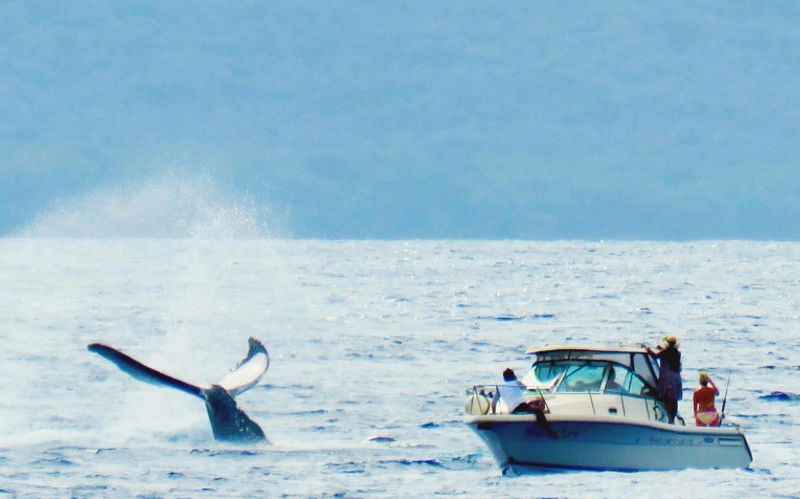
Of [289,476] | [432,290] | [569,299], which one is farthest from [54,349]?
[432,290]

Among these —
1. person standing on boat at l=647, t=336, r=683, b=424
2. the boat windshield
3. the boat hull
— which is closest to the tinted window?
the boat windshield

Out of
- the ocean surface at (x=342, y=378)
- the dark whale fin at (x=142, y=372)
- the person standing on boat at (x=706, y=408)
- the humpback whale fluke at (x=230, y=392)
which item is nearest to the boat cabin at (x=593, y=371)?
the person standing on boat at (x=706, y=408)

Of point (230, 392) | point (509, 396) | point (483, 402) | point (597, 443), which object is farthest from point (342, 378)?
point (597, 443)

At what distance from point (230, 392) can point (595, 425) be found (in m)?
7.00

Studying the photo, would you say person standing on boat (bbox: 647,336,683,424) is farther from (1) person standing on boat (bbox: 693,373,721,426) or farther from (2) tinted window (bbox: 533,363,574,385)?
(2) tinted window (bbox: 533,363,574,385)

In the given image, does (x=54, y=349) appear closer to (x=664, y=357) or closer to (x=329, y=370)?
(x=329, y=370)

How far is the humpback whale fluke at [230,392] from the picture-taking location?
108 feet

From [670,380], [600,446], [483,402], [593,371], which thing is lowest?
[600,446]

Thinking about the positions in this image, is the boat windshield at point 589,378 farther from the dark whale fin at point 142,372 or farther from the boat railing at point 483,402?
the dark whale fin at point 142,372

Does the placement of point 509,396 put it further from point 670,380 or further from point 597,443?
point 670,380

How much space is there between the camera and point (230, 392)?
34.6 m

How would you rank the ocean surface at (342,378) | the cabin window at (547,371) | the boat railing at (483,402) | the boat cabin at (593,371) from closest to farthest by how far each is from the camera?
the ocean surface at (342,378) → the boat railing at (483,402) → the boat cabin at (593,371) → the cabin window at (547,371)

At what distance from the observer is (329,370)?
5259 centimetres

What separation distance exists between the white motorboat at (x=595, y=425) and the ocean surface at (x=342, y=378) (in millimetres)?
365
